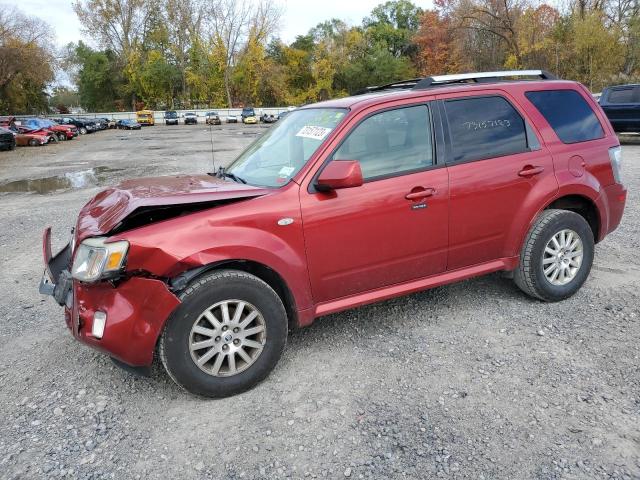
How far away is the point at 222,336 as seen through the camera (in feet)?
10.2

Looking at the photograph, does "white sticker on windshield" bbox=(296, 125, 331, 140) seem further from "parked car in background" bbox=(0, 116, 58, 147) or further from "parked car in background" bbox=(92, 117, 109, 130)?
"parked car in background" bbox=(92, 117, 109, 130)

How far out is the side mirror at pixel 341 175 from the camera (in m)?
3.20

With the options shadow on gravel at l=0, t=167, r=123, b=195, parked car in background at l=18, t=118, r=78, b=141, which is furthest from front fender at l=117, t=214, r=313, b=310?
parked car in background at l=18, t=118, r=78, b=141

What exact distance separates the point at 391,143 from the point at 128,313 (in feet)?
6.94

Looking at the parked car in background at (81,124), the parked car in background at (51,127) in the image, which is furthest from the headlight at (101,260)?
the parked car in background at (81,124)

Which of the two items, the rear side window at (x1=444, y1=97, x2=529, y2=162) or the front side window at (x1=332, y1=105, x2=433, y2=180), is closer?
Result: the front side window at (x1=332, y1=105, x2=433, y2=180)

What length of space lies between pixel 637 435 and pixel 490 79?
9.58 ft

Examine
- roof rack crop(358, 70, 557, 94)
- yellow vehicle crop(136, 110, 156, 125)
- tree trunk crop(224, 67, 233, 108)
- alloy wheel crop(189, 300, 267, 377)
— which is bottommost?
alloy wheel crop(189, 300, 267, 377)

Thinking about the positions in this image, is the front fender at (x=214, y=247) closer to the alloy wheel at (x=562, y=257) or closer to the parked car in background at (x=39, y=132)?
the alloy wheel at (x=562, y=257)

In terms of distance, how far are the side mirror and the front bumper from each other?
1185mm

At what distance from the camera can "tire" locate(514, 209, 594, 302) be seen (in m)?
4.14

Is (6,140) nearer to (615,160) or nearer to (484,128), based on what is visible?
(484,128)

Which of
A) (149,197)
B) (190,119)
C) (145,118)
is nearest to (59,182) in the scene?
(149,197)

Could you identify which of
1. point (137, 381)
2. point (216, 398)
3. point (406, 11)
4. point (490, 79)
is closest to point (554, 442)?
point (216, 398)
